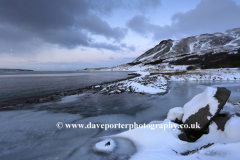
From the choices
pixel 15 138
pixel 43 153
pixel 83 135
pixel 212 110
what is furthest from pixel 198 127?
pixel 15 138

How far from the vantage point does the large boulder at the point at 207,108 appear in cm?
518

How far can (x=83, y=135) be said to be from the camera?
6.17 metres

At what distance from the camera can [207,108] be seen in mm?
5410

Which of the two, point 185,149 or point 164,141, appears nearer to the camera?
point 185,149

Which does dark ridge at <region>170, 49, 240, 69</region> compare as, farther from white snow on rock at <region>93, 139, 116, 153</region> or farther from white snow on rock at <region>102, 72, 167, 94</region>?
white snow on rock at <region>93, 139, 116, 153</region>

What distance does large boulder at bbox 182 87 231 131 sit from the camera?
5184mm

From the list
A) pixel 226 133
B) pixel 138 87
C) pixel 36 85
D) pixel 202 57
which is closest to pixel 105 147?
pixel 226 133

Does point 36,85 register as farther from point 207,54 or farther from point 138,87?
point 207,54

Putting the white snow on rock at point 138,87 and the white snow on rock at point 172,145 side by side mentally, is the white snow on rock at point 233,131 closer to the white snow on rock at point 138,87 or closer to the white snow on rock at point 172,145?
the white snow on rock at point 172,145

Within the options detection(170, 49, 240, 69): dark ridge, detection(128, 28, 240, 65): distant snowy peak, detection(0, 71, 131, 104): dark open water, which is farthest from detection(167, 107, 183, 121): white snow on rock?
detection(128, 28, 240, 65): distant snowy peak

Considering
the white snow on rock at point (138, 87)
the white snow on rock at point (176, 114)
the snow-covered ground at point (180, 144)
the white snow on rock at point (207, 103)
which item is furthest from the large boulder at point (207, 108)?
the white snow on rock at point (138, 87)

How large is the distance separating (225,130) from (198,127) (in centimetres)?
105

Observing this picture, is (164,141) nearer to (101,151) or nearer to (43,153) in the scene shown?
(101,151)

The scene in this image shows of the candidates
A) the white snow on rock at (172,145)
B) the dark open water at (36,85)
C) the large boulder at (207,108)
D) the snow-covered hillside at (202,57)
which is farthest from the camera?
the snow-covered hillside at (202,57)
